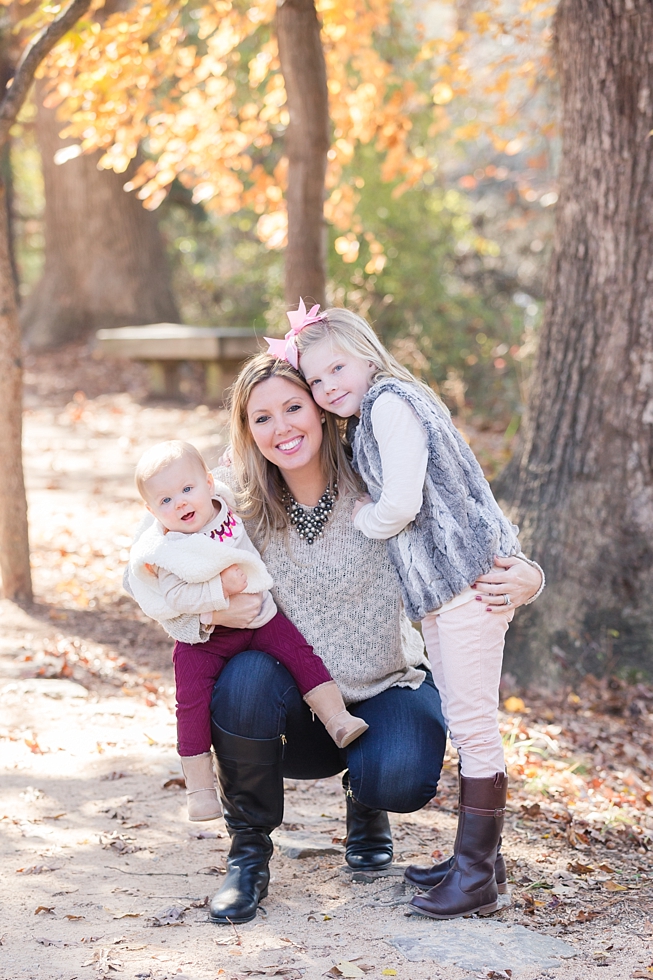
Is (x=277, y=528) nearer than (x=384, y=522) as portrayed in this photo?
No

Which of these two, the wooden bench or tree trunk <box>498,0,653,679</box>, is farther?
the wooden bench

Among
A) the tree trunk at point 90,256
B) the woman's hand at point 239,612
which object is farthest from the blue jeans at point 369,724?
the tree trunk at point 90,256

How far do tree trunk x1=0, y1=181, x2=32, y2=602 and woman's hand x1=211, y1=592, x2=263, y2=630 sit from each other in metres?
2.44

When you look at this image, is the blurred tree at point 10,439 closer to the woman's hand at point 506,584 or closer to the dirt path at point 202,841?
the dirt path at point 202,841

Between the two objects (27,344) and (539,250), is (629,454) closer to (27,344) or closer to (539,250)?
(539,250)

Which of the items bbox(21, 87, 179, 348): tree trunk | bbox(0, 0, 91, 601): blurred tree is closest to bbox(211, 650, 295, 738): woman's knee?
bbox(0, 0, 91, 601): blurred tree

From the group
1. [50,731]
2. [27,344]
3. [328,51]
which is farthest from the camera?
[27,344]

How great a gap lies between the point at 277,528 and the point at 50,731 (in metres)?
1.56

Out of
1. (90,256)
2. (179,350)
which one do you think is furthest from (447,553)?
(90,256)

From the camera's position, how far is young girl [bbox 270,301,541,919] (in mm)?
2596

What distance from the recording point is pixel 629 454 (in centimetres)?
437

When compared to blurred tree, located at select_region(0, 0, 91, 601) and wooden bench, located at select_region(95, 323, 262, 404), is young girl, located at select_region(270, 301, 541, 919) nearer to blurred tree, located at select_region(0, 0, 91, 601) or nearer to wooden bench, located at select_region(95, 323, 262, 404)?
blurred tree, located at select_region(0, 0, 91, 601)

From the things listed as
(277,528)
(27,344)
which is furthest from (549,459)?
(27,344)

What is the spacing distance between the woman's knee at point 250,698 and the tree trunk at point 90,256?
411 inches
